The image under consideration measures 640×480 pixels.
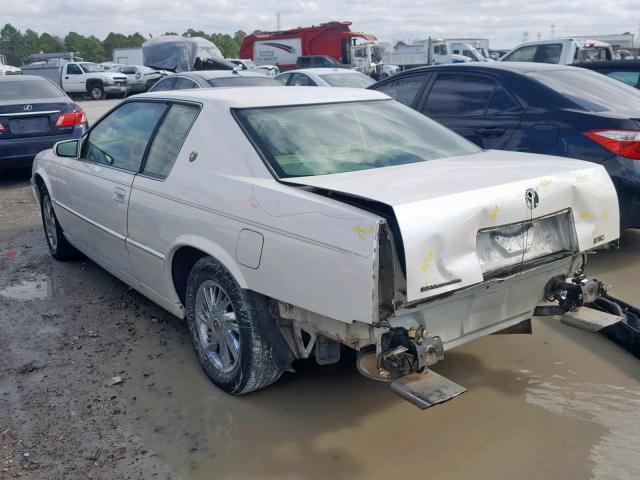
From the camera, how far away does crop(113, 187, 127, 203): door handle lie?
429cm

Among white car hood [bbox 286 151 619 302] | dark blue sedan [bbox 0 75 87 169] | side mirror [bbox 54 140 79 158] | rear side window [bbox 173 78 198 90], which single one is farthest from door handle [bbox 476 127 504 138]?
dark blue sedan [bbox 0 75 87 169]

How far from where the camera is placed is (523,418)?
331 centimetres

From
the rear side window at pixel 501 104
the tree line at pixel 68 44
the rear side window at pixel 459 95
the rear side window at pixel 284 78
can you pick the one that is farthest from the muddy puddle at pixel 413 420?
the tree line at pixel 68 44

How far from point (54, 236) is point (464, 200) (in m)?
4.34

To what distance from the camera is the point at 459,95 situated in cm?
649

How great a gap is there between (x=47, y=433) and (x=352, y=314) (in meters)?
1.73

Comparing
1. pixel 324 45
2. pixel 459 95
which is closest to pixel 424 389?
pixel 459 95

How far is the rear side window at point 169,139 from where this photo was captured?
394 cm

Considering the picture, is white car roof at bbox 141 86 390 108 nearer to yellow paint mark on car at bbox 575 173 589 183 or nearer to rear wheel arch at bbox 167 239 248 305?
rear wheel arch at bbox 167 239 248 305

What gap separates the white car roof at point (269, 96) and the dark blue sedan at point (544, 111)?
1.93 meters

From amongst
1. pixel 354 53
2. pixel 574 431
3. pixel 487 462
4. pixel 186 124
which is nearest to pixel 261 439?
pixel 487 462

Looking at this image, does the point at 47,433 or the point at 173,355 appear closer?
the point at 47,433

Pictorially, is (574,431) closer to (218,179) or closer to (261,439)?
(261,439)

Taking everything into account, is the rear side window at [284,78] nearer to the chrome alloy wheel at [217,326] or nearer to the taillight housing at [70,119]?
the taillight housing at [70,119]
